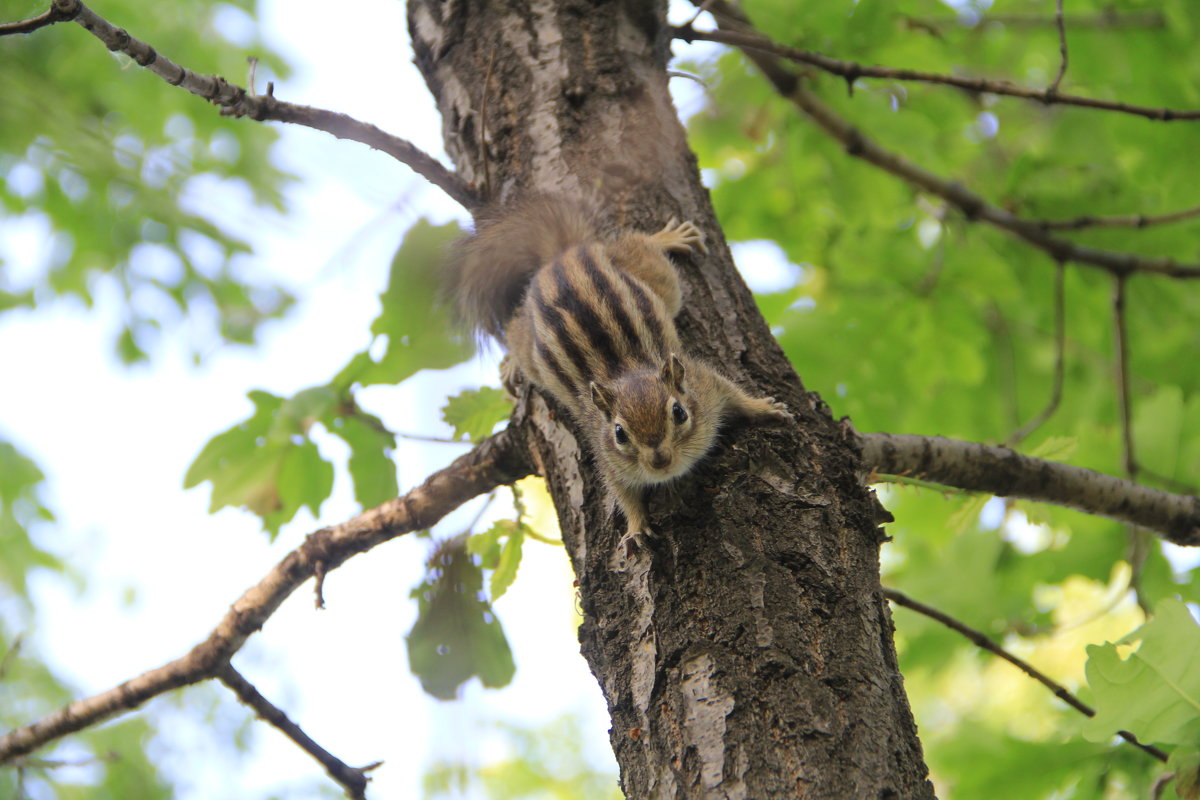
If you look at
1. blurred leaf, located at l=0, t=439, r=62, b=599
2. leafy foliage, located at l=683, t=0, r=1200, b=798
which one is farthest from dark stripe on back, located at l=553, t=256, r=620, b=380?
blurred leaf, located at l=0, t=439, r=62, b=599

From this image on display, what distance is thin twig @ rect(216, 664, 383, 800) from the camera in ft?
8.02

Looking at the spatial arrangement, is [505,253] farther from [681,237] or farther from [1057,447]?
[1057,447]

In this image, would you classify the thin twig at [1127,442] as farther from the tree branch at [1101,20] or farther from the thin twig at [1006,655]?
the tree branch at [1101,20]

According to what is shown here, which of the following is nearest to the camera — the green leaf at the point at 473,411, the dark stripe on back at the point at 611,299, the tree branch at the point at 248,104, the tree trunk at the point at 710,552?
the tree trunk at the point at 710,552

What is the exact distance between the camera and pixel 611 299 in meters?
2.80

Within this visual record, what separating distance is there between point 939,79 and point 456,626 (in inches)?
85.7

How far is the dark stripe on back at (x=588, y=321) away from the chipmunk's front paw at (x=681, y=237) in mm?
330

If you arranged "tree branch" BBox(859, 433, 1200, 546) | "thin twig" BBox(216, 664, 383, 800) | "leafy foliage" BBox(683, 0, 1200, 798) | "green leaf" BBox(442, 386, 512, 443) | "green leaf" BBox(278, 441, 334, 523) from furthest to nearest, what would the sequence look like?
"leafy foliage" BBox(683, 0, 1200, 798) < "green leaf" BBox(278, 441, 334, 523) < "green leaf" BBox(442, 386, 512, 443) < "thin twig" BBox(216, 664, 383, 800) < "tree branch" BBox(859, 433, 1200, 546)

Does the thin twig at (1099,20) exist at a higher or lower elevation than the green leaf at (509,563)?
higher

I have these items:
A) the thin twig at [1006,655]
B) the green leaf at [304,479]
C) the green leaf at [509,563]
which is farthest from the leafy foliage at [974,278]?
the green leaf at [304,479]

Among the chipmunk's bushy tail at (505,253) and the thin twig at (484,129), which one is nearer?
the thin twig at (484,129)

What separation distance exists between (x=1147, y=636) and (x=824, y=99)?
2769 mm

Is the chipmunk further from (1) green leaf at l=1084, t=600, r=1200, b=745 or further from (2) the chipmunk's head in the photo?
(1) green leaf at l=1084, t=600, r=1200, b=745

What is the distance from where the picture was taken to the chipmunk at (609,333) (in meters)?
2.58
